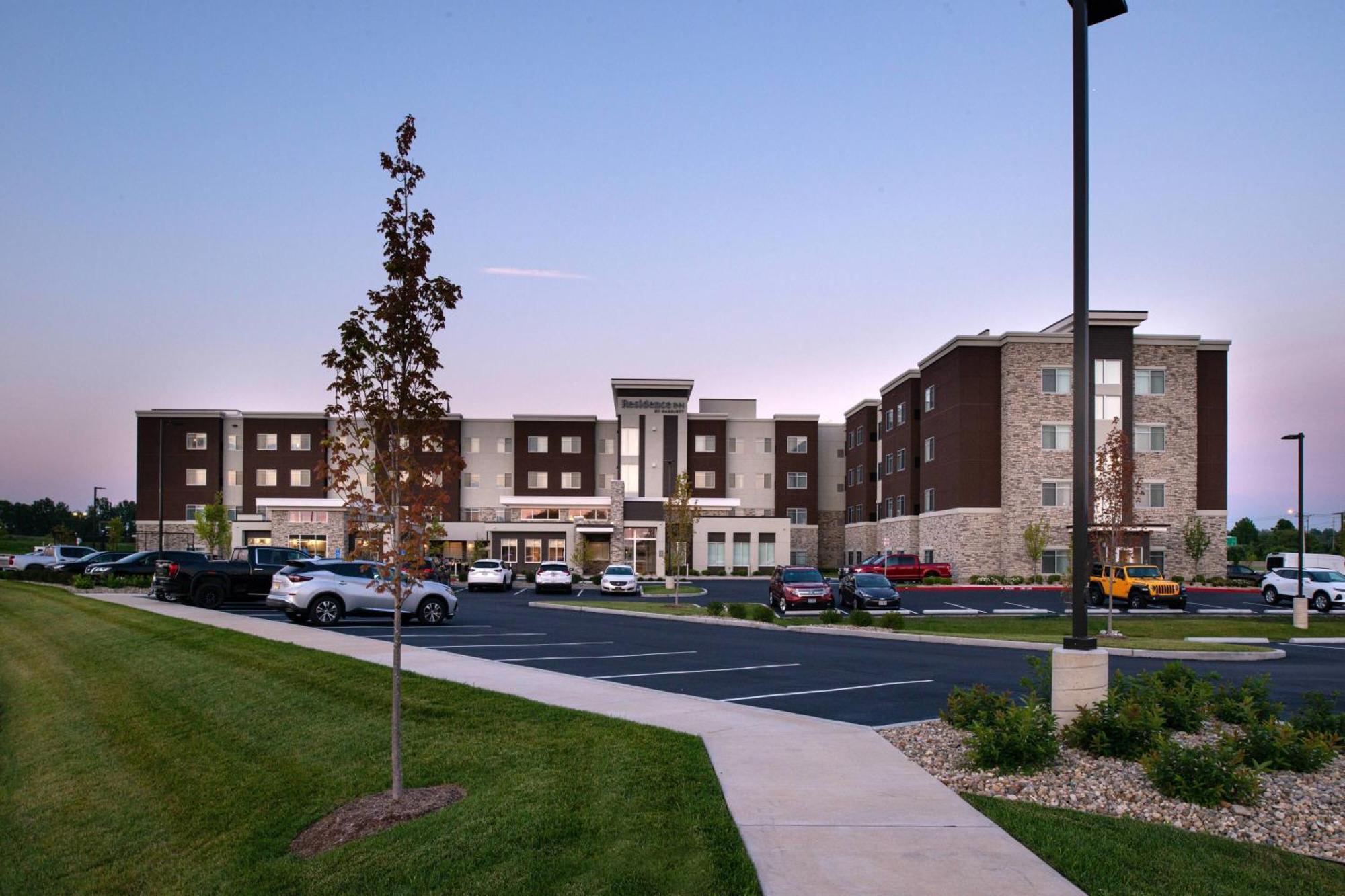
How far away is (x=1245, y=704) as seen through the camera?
9.71 m

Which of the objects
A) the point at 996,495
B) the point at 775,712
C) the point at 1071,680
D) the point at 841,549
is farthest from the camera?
the point at 841,549

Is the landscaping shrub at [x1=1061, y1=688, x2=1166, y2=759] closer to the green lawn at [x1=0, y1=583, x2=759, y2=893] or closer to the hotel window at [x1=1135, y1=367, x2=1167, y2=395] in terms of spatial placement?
the green lawn at [x1=0, y1=583, x2=759, y2=893]

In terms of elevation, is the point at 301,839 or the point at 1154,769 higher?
the point at 1154,769

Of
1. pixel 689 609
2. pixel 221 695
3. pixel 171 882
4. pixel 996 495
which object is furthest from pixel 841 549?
pixel 171 882

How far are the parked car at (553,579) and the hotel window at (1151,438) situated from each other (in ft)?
108

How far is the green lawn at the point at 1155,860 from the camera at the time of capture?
19.6ft

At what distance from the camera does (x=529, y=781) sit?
845cm

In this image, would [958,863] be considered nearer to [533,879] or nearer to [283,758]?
[533,879]

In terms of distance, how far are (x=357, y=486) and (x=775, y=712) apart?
611 centimetres

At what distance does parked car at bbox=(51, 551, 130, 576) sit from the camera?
44.1 meters

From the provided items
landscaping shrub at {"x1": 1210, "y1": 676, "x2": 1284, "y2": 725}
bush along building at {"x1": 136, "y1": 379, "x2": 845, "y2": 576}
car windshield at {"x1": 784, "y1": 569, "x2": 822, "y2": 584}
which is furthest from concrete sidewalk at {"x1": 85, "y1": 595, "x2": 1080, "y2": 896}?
bush along building at {"x1": 136, "y1": 379, "x2": 845, "y2": 576}

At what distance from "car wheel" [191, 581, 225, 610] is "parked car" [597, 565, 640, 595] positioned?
18104 millimetres

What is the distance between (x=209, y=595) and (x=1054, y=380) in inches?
1747

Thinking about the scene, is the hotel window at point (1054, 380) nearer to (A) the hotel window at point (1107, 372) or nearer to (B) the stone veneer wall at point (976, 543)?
(A) the hotel window at point (1107, 372)
